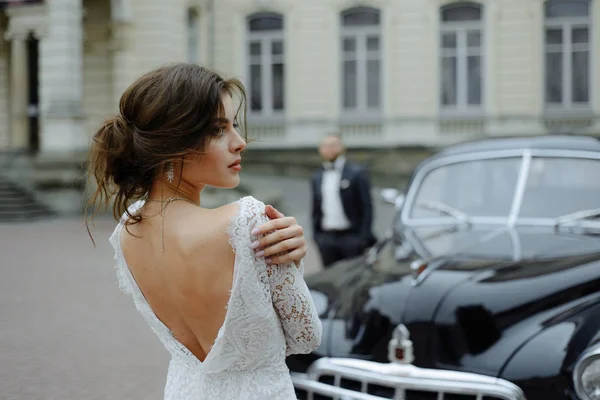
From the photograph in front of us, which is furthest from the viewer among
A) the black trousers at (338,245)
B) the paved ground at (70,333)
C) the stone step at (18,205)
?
the stone step at (18,205)

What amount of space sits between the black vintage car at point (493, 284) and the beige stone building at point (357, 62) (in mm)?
16480

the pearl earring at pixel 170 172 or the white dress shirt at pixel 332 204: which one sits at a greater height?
the pearl earring at pixel 170 172

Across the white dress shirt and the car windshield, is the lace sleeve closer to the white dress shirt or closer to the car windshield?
the car windshield

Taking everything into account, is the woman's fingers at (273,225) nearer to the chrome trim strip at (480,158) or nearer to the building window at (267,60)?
the chrome trim strip at (480,158)

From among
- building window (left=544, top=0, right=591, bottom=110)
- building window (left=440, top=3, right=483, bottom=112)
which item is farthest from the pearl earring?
building window (left=544, top=0, right=591, bottom=110)

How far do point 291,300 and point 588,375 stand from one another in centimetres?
158

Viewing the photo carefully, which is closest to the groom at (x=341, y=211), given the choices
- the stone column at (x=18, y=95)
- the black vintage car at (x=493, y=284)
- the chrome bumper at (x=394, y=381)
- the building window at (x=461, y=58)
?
the black vintage car at (x=493, y=284)

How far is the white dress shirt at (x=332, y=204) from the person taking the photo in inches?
297

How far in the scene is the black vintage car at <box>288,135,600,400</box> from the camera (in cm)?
315

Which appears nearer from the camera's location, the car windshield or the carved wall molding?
the car windshield

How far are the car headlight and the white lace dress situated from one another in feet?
4.68

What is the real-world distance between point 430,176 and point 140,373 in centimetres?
253

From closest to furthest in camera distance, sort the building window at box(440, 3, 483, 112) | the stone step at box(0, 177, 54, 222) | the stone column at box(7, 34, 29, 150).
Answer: the stone step at box(0, 177, 54, 222)
the stone column at box(7, 34, 29, 150)
the building window at box(440, 3, 483, 112)

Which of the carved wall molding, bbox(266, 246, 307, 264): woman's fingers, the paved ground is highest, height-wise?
the carved wall molding
